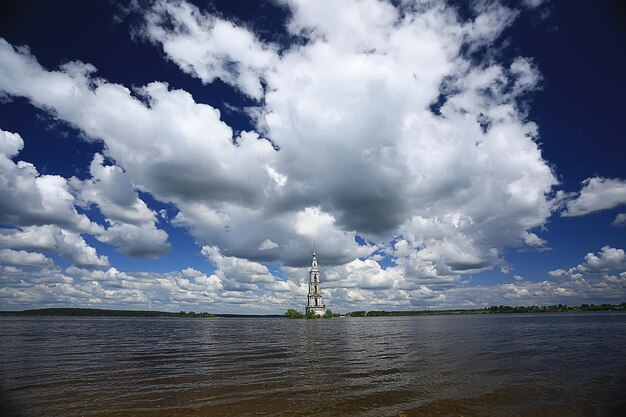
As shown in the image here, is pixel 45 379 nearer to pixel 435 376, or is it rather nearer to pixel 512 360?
pixel 435 376

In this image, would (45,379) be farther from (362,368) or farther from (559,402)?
(559,402)

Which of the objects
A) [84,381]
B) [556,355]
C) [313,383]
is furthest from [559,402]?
[84,381]

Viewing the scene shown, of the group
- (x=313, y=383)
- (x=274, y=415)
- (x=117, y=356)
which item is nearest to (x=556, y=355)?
(x=313, y=383)

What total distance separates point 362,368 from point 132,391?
16545 millimetres

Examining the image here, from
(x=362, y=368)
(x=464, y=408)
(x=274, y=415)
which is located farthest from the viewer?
(x=362, y=368)

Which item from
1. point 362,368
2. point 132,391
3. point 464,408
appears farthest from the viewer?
point 362,368

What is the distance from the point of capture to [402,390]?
20547 mm

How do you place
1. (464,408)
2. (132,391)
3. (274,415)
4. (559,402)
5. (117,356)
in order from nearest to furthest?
(274,415)
(464,408)
(559,402)
(132,391)
(117,356)

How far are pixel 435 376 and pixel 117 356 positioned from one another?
98.6 ft

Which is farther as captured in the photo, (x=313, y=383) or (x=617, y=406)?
(x=313, y=383)

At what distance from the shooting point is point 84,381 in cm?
2294

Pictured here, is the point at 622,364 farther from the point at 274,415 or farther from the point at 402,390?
the point at 274,415

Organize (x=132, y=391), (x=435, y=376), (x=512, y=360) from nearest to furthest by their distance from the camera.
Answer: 1. (x=132, y=391)
2. (x=435, y=376)
3. (x=512, y=360)

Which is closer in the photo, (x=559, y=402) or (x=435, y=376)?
(x=559, y=402)
